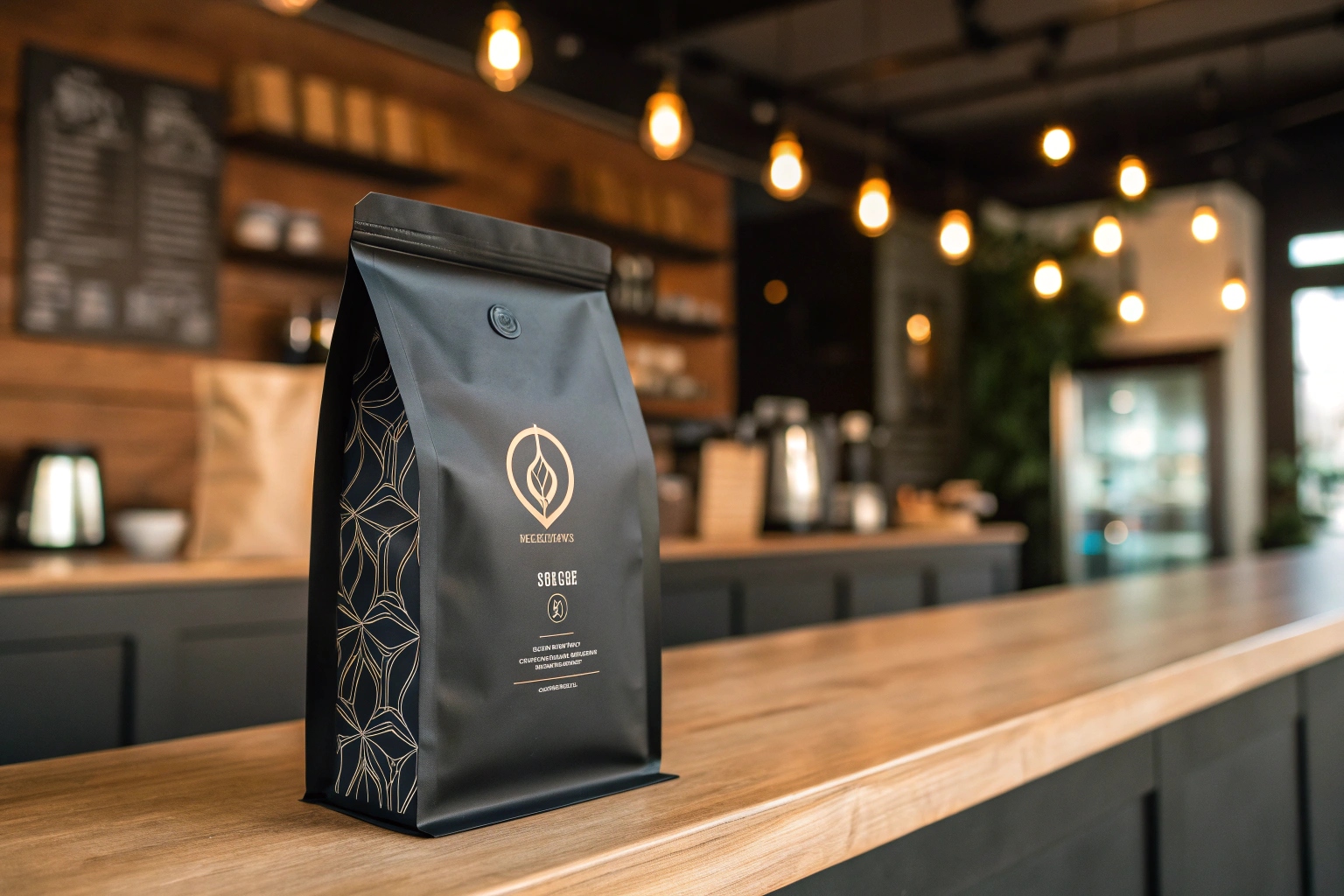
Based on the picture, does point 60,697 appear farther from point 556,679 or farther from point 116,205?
point 116,205

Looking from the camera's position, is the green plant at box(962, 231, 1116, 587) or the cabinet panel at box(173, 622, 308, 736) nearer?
the cabinet panel at box(173, 622, 308, 736)

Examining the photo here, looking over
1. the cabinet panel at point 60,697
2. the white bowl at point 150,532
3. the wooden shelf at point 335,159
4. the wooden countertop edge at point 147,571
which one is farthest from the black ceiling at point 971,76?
the cabinet panel at point 60,697

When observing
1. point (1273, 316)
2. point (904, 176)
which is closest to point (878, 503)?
point (904, 176)

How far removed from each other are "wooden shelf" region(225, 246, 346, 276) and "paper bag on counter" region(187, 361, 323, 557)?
1.27 meters

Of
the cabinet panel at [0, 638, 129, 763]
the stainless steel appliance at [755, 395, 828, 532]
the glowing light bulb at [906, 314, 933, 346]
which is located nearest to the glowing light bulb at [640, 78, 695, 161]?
the stainless steel appliance at [755, 395, 828, 532]

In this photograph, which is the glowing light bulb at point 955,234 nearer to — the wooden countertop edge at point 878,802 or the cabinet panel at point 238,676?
the cabinet panel at point 238,676

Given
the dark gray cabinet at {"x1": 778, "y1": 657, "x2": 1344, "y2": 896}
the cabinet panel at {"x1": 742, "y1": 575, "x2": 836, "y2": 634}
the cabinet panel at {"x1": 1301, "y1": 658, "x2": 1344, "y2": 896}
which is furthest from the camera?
the cabinet panel at {"x1": 742, "y1": 575, "x2": 836, "y2": 634}

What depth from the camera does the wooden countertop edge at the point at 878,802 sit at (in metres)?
0.48

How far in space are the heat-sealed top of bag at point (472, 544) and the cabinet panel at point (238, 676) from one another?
133 cm

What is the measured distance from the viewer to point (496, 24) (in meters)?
2.53

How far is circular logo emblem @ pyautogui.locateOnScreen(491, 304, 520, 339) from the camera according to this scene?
55cm

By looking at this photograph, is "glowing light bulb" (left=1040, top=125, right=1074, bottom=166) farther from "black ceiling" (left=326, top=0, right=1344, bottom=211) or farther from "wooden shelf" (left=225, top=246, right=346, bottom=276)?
"wooden shelf" (left=225, top=246, right=346, bottom=276)

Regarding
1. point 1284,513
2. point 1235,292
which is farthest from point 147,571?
point 1284,513

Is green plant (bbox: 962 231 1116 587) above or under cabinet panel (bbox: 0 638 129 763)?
above
